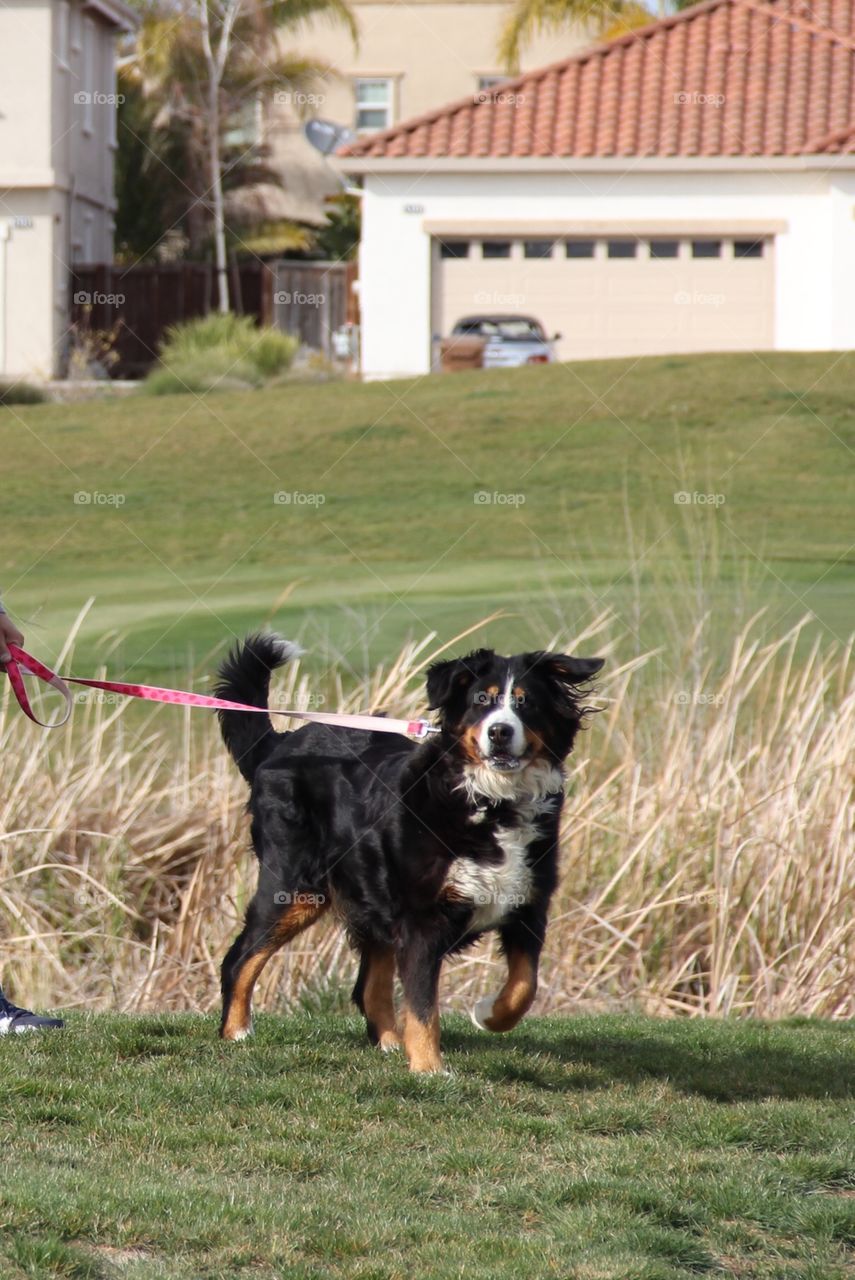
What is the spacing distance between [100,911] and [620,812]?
7.46 ft

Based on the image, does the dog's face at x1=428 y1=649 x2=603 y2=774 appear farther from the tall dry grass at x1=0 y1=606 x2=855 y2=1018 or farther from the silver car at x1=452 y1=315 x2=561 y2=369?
the silver car at x1=452 y1=315 x2=561 y2=369

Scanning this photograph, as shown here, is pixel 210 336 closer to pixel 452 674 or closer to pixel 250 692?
pixel 250 692

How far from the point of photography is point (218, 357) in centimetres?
2653

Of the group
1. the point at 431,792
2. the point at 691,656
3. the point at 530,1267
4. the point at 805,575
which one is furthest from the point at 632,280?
the point at 530,1267

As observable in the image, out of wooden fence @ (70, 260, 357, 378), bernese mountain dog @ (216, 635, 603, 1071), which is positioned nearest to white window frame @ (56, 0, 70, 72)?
wooden fence @ (70, 260, 357, 378)

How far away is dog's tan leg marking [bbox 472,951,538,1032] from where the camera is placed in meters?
5.29

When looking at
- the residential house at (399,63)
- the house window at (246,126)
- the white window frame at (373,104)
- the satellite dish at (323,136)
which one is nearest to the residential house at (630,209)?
the satellite dish at (323,136)

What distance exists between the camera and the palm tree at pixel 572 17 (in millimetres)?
37281

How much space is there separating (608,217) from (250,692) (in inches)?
909

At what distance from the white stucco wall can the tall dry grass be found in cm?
1966

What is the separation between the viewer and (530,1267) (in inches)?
149

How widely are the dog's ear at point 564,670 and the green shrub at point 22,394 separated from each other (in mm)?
18964

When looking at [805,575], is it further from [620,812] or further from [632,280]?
[632,280]

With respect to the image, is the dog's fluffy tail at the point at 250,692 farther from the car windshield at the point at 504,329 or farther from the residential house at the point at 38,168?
the residential house at the point at 38,168
